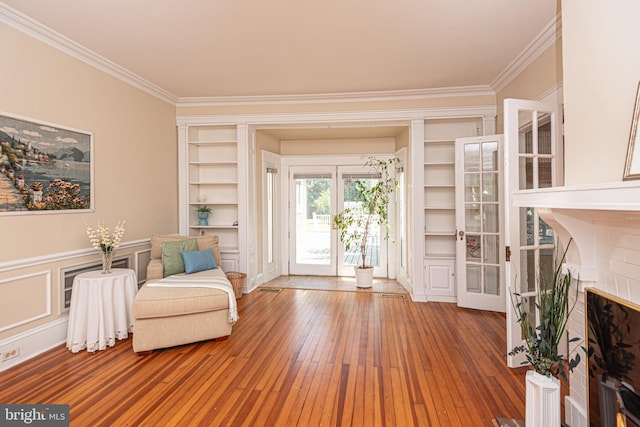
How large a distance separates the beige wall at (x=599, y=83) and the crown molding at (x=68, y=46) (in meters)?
3.82

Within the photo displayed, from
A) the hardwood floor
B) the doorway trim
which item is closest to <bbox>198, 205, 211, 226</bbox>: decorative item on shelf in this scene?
the doorway trim

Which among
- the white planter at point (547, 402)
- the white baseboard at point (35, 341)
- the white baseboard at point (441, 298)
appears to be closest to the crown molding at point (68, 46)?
the white baseboard at point (35, 341)

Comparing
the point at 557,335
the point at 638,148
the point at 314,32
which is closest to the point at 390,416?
the point at 557,335

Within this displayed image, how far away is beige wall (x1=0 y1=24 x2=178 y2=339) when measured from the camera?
2.82 meters

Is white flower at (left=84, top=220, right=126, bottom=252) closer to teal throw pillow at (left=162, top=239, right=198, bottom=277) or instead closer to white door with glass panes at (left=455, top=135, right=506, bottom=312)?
teal throw pillow at (left=162, top=239, right=198, bottom=277)

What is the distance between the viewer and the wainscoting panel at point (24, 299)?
108 inches

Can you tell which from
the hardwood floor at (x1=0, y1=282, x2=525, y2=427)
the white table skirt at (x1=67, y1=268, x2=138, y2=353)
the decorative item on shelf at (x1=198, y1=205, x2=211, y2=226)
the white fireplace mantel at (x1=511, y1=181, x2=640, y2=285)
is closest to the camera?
the white fireplace mantel at (x1=511, y1=181, x2=640, y2=285)

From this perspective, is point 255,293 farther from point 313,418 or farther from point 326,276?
point 313,418

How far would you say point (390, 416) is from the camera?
2.13m

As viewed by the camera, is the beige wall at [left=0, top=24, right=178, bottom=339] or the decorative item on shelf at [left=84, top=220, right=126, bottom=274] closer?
the beige wall at [left=0, top=24, right=178, bottom=339]

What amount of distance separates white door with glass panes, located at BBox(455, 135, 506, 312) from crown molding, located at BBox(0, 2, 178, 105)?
387 cm

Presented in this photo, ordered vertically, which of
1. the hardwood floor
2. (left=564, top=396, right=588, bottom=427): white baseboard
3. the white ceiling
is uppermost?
the white ceiling

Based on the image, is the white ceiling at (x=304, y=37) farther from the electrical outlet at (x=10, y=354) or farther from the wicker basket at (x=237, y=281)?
the electrical outlet at (x=10, y=354)

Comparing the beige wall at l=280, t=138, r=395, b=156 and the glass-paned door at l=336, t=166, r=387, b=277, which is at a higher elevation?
the beige wall at l=280, t=138, r=395, b=156
